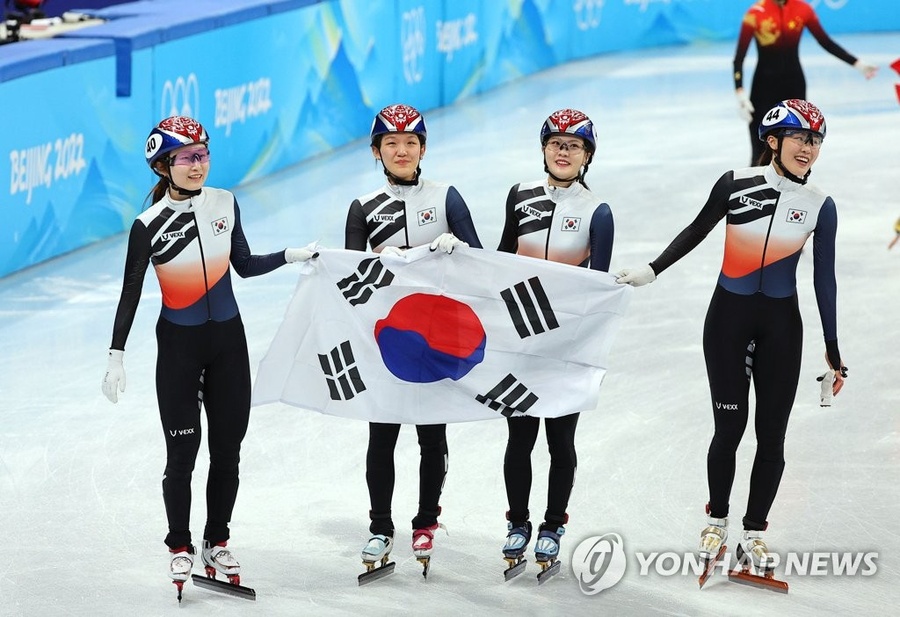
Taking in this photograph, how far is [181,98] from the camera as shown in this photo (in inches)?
475

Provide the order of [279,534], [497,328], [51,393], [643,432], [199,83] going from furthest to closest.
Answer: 1. [199,83]
2. [51,393]
3. [643,432]
4. [279,534]
5. [497,328]

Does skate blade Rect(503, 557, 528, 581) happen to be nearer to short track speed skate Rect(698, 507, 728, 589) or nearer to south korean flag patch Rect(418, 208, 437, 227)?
short track speed skate Rect(698, 507, 728, 589)

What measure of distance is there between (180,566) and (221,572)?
23cm

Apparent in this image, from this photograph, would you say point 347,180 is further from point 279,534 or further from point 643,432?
point 279,534

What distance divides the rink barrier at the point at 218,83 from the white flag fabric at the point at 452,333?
513cm

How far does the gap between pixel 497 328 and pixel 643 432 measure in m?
2.00

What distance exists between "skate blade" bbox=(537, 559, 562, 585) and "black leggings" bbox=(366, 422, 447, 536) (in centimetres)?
49

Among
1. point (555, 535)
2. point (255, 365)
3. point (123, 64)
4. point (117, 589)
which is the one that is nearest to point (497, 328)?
point (555, 535)

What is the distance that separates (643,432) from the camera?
24.1ft

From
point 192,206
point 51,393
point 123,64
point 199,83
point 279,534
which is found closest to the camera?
point 192,206

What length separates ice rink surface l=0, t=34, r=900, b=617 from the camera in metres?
5.52

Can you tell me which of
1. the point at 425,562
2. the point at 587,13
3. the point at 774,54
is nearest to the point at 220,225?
the point at 425,562

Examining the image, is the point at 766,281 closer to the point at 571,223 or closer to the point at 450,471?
the point at 571,223

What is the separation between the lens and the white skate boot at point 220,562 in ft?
18.0
